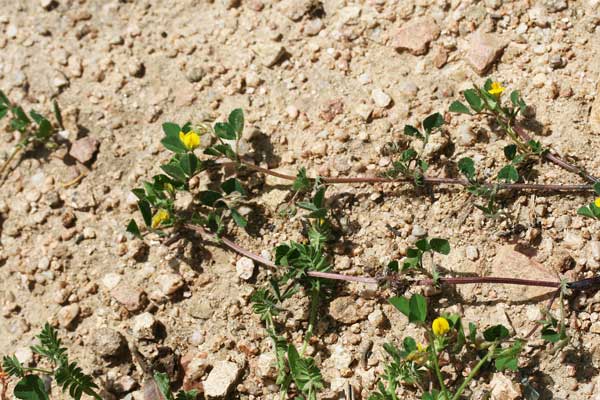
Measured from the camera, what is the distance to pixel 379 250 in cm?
320

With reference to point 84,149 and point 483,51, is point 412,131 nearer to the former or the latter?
point 483,51

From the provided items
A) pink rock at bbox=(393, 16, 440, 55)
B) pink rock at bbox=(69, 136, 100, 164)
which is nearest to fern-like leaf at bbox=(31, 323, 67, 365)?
pink rock at bbox=(69, 136, 100, 164)

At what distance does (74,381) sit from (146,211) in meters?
0.82

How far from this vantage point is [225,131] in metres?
3.35

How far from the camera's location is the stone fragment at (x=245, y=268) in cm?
324

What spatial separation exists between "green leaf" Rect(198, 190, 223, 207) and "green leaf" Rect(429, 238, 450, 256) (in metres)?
1.02

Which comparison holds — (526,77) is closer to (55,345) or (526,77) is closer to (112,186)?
(112,186)

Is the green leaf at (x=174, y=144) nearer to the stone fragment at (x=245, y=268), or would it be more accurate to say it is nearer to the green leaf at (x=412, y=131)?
the stone fragment at (x=245, y=268)

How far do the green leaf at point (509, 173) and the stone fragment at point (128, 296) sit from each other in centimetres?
174

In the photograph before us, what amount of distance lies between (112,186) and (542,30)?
2294 mm

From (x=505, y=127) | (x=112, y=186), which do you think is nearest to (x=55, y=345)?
(x=112, y=186)

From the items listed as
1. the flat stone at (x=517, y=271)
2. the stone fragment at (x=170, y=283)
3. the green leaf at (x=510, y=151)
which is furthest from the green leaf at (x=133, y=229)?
the green leaf at (x=510, y=151)

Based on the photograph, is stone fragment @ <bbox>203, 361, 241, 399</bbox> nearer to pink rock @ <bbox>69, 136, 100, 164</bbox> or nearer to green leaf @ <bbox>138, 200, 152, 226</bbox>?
green leaf @ <bbox>138, 200, 152, 226</bbox>

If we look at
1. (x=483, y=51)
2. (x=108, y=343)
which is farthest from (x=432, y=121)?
(x=108, y=343)
